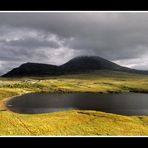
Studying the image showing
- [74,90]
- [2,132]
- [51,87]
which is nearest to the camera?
[2,132]

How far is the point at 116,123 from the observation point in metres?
42.3

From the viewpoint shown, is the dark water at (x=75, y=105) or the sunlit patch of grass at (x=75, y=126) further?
the dark water at (x=75, y=105)

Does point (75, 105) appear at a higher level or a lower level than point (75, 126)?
lower

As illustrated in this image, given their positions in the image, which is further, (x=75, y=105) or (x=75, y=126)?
(x=75, y=105)

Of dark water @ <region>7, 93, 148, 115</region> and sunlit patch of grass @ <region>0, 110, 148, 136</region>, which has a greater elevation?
sunlit patch of grass @ <region>0, 110, 148, 136</region>

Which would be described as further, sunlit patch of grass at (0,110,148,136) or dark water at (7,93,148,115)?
dark water at (7,93,148,115)

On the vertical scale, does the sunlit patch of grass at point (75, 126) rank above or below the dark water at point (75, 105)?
above
